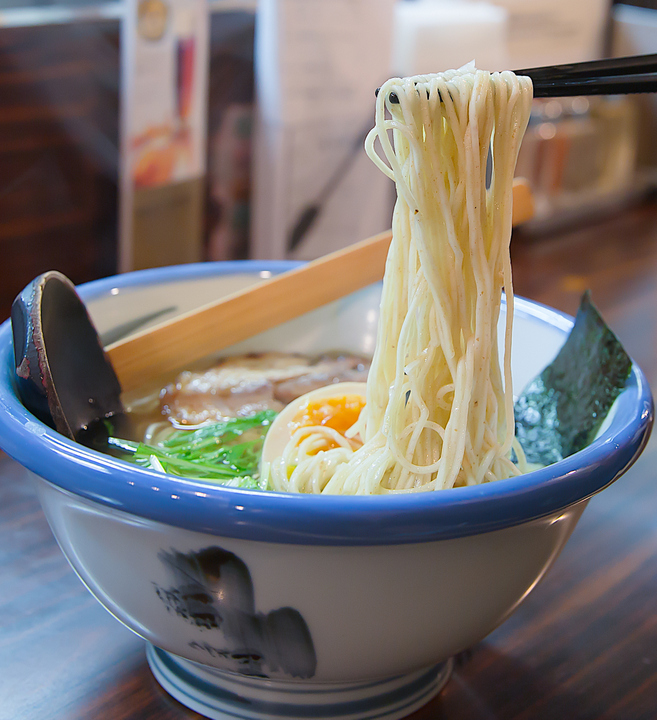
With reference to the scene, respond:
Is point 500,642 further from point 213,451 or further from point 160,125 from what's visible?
A: point 160,125

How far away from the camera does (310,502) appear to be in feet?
1.28

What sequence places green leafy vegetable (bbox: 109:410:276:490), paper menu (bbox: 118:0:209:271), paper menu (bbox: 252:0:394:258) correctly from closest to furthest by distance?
1. green leafy vegetable (bbox: 109:410:276:490)
2. paper menu (bbox: 118:0:209:271)
3. paper menu (bbox: 252:0:394:258)

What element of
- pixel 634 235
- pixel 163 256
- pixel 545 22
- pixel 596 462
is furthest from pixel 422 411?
pixel 545 22

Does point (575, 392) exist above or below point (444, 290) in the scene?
below

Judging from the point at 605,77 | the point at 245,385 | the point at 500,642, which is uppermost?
the point at 605,77

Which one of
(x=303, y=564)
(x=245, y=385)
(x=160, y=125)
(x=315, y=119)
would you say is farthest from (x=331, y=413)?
(x=315, y=119)

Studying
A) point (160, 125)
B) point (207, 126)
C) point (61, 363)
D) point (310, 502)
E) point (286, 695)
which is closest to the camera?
point (310, 502)

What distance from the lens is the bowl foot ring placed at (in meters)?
0.51

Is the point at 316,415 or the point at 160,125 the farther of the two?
the point at 160,125

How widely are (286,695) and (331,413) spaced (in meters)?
0.24

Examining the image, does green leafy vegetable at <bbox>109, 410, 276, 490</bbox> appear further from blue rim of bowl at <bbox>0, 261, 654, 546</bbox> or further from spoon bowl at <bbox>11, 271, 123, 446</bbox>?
blue rim of bowl at <bbox>0, 261, 654, 546</bbox>

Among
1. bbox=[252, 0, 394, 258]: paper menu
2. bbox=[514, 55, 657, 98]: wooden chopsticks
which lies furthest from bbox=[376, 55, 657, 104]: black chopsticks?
bbox=[252, 0, 394, 258]: paper menu

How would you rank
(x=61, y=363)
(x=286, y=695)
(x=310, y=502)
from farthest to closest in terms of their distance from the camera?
(x=61, y=363) → (x=286, y=695) → (x=310, y=502)

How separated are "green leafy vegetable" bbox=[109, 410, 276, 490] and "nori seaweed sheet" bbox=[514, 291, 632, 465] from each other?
226 millimetres
